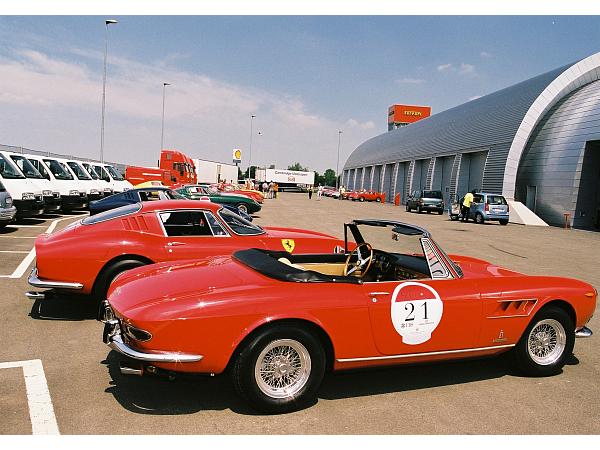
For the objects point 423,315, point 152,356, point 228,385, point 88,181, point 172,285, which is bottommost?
point 228,385

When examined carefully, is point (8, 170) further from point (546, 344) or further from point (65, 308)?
point (546, 344)

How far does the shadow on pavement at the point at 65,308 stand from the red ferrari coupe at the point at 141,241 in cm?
23

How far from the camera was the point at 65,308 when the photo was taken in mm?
6211

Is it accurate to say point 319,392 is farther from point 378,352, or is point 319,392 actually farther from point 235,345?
point 235,345

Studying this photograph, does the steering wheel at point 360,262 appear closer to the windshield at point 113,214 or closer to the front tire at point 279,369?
the front tire at point 279,369

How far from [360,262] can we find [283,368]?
1.58 meters

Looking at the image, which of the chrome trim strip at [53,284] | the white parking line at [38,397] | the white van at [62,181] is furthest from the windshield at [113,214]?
the white van at [62,181]

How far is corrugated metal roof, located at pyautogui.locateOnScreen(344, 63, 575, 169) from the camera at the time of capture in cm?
3338

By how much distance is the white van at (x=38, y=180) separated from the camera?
15.5 metres

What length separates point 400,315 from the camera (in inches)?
151

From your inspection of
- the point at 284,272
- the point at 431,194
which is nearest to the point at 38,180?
the point at 284,272

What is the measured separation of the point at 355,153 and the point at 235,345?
79.4 meters

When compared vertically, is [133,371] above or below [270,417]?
above

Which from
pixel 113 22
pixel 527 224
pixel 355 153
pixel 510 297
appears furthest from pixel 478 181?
pixel 355 153
